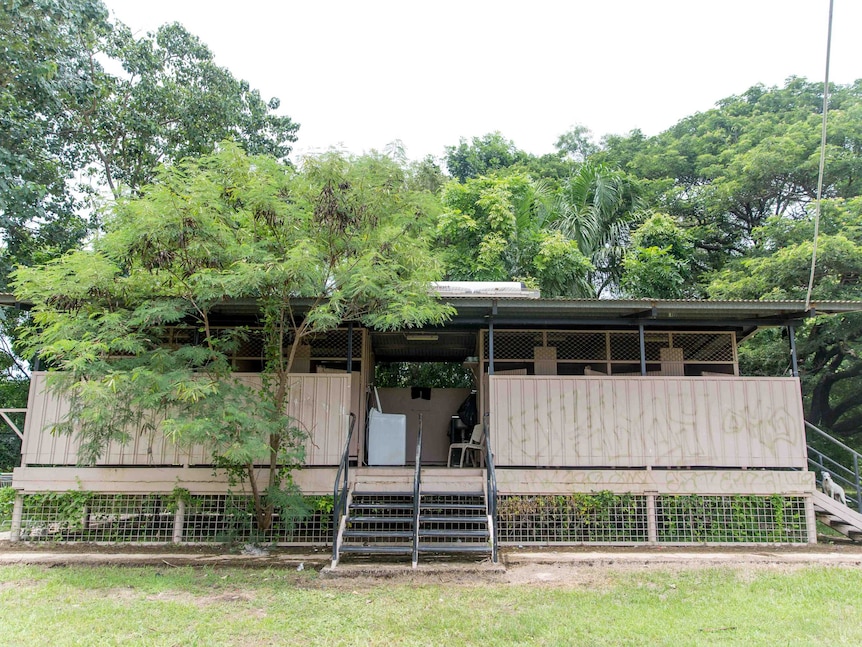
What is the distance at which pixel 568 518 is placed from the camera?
7770mm

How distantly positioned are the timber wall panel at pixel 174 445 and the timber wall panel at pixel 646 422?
1980 mm

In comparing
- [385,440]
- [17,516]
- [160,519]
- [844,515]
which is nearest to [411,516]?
[385,440]

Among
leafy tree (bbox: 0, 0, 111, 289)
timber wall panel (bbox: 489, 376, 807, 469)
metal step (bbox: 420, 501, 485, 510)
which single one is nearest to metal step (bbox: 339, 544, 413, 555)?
metal step (bbox: 420, 501, 485, 510)

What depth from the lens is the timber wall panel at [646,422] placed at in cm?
792

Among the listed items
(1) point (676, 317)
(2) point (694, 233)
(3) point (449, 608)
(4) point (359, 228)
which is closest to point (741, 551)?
(1) point (676, 317)

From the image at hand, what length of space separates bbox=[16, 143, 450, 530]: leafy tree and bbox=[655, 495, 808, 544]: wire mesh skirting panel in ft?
13.2

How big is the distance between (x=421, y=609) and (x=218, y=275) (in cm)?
370

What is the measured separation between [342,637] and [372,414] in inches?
175

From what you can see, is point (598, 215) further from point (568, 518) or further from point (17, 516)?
point (17, 516)

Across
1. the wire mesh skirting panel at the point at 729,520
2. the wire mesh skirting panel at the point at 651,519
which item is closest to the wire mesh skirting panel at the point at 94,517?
the wire mesh skirting panel at the point at 651,519

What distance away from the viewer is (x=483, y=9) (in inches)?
301

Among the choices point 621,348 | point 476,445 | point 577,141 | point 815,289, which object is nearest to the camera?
point 476,445

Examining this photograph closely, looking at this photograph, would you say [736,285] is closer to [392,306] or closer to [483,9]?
[483,9]

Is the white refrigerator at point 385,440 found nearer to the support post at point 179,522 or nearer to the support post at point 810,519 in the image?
the support post at point 179,522
